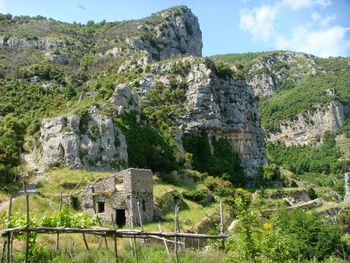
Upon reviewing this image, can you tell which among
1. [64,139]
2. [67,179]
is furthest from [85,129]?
[67,179]

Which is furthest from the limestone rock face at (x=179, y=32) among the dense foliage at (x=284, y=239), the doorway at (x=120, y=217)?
the doorway at (x=120, y=217)

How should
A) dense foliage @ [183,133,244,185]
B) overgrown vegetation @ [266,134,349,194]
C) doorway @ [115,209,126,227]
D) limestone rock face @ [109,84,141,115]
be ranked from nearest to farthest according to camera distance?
1. doorway @ [115,209,126,227]
2. limestone rock face @ [109,84,141,115]
3. dense foliage @ [183,133,244,185]
4. overgrown vegetation @ [266,134,349,194]

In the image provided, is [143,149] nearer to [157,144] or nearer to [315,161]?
[157,144]

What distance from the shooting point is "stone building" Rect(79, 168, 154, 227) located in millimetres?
33344

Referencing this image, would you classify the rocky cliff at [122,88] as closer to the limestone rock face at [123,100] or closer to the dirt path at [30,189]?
the limestone rock face at [123,100]

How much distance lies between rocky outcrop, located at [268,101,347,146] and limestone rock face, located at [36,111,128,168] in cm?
11675

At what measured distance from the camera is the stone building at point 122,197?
33.3m

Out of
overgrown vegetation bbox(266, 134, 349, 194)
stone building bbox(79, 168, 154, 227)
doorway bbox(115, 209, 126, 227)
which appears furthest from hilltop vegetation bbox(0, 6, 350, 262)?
doorway bbox(115, 209, 126, 227)

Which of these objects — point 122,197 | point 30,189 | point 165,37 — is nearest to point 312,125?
point 165,37

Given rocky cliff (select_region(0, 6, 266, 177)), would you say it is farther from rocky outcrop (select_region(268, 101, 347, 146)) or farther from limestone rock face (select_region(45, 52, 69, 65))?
rocky outcrop (select_region(268, 101, 347, 146))

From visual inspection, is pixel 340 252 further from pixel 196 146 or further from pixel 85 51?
pixel 85 51

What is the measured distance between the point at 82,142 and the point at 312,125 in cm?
12335

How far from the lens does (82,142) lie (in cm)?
4622

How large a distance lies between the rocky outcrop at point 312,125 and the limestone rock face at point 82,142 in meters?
117
